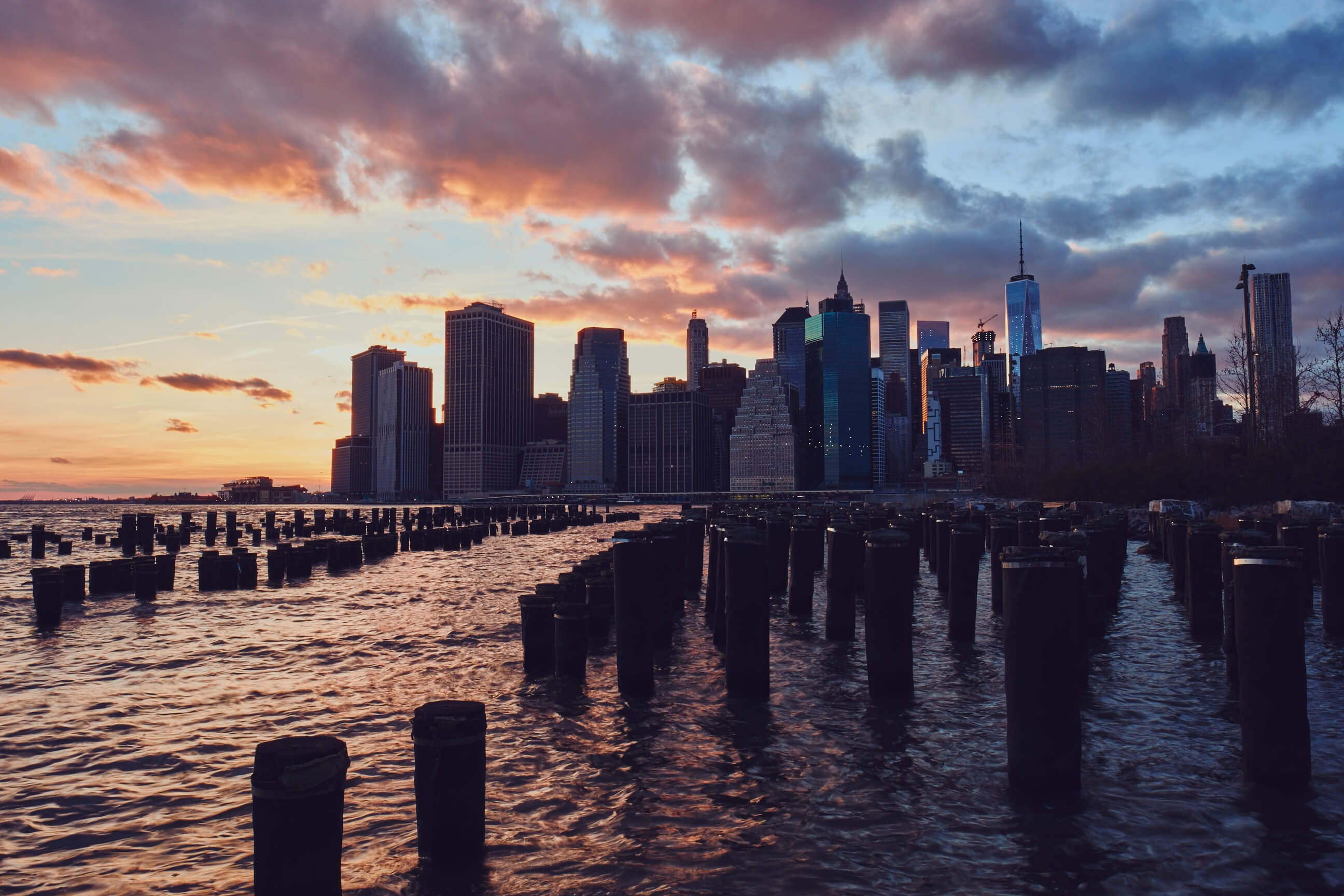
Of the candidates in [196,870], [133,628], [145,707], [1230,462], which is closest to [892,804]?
[196,870]

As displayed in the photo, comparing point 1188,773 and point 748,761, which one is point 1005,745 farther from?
point 748,761

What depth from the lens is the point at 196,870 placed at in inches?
267

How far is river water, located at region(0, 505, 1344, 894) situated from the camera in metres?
6.55

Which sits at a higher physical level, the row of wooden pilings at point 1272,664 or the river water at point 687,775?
the row of wooden pilings at point 1272,664

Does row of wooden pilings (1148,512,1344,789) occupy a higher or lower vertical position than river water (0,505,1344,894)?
higher

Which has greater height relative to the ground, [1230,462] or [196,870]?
[1230,462]

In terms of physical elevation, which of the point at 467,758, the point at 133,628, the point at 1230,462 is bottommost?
the point at 133,628

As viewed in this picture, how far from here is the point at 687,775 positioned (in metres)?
8.87

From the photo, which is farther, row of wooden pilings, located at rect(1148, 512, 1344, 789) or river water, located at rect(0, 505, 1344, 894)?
row of wooden pilings, located at rect(1148, 512, 1344, 789)

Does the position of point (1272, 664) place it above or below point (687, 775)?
above

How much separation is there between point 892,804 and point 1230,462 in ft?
165

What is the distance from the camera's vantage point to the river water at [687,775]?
655cm

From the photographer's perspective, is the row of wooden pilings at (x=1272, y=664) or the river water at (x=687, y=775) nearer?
the river water at (x=687, y=775)

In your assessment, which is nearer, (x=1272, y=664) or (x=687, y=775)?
(x=1272, y=664)
